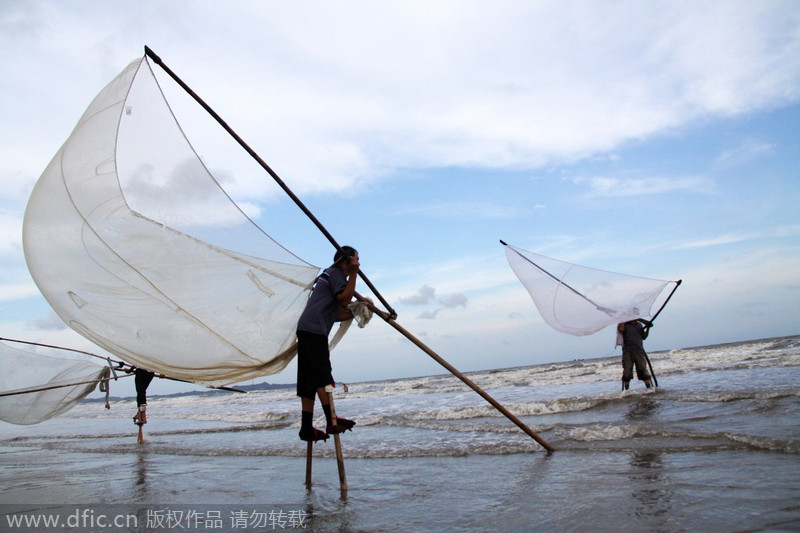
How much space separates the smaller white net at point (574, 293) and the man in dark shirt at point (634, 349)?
2.51 meters

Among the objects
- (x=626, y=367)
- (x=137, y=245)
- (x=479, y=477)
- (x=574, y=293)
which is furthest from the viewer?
(x=626, y=367)

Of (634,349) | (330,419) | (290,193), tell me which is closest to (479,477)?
(330,419)

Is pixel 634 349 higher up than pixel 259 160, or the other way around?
pixel 259 160

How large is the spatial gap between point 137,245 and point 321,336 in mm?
1584

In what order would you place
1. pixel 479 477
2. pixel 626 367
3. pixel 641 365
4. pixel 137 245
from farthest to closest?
pixel 626 367 → pixel 641 365 → pixel 479 477 → pixel 137 245

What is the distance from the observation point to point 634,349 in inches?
415

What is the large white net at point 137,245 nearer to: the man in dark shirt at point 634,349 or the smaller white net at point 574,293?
the smaller white net at point 574,293

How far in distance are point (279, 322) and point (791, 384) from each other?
9.12 metres

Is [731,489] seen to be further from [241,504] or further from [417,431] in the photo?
[417,431]

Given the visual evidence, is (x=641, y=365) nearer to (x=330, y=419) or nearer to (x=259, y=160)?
(x=330, y=419)

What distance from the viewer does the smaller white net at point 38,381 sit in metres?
7.89

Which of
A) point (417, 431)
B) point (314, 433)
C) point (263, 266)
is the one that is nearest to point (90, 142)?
point (263, 266)

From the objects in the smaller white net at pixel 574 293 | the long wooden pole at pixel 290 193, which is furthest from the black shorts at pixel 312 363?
the smaller white net at pixel 574 293

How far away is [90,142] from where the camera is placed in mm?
3955
